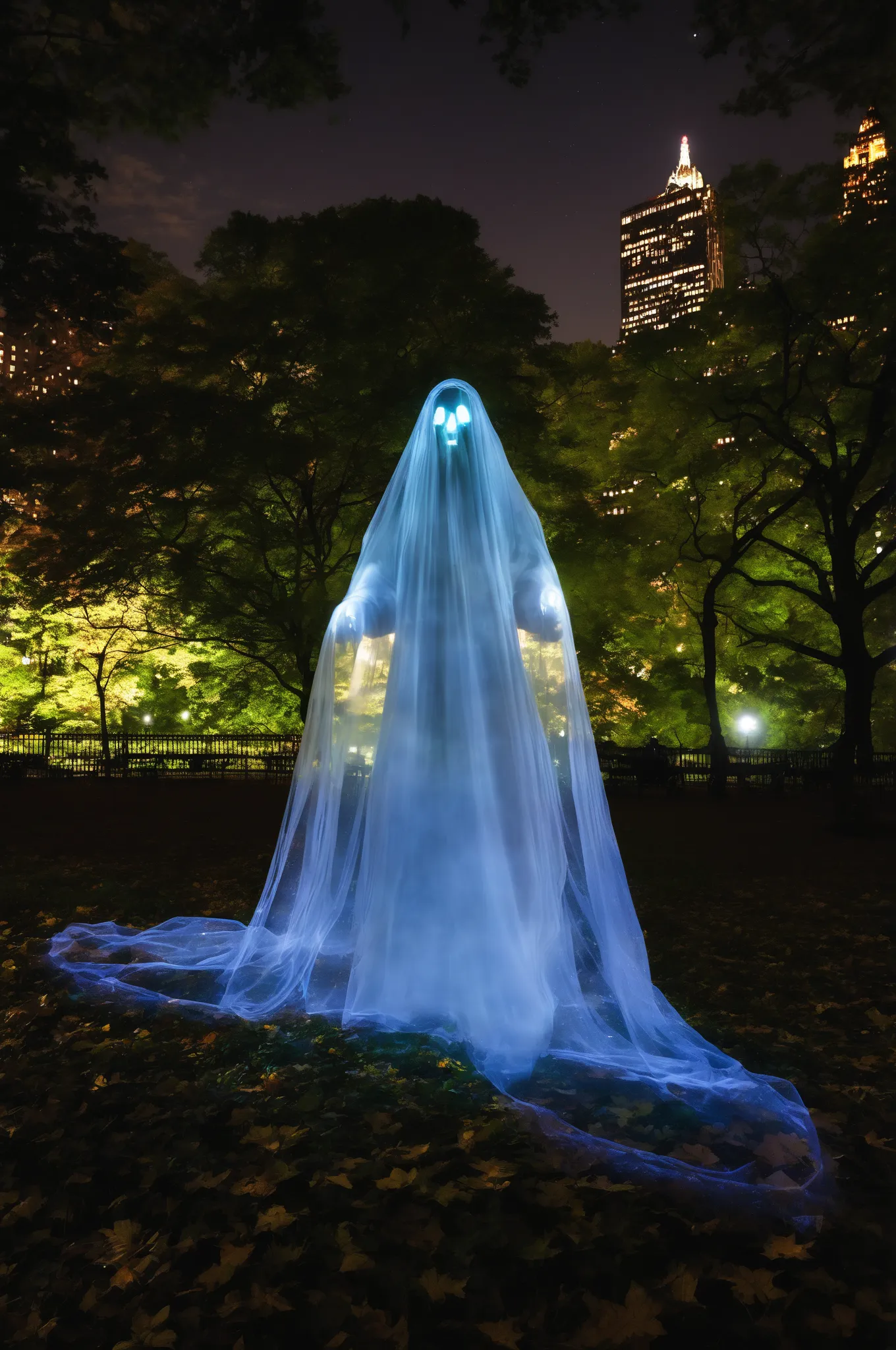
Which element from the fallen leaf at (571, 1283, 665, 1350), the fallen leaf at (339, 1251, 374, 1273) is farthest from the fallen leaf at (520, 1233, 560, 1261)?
the fallen leaf at (339, 1251, 374, 1273)

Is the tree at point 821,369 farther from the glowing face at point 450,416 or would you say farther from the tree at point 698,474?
the glowing face at point 450,416

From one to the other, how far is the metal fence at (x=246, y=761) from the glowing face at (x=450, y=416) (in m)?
14.4

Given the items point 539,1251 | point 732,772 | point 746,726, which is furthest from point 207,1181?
point 746,726

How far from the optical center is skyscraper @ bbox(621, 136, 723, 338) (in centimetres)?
1934

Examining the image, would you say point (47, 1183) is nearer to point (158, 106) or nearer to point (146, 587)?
point (158, 106)

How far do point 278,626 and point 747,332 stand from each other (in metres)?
11.2

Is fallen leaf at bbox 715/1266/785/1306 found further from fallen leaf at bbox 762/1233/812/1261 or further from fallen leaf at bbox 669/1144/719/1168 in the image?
fallen leaf at bbox 669/1144/719/1168

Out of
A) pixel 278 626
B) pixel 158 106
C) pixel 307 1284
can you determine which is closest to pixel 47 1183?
pixel 307 1284

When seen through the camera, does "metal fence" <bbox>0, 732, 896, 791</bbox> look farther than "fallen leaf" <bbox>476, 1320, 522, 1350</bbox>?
Yes

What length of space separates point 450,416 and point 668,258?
45.4 metres

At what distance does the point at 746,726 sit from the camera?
3600cm

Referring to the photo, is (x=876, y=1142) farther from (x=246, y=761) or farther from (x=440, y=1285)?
(x=246, y=761)

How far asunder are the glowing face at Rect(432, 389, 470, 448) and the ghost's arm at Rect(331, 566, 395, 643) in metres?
0.82

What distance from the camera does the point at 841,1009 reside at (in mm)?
4488
